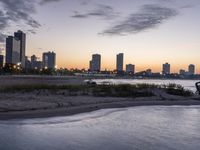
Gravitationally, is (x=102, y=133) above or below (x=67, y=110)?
below

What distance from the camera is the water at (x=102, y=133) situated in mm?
11812

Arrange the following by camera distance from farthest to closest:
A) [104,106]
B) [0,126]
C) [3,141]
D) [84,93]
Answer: [84,93] < [104,106] < [0,126] < [3,141]

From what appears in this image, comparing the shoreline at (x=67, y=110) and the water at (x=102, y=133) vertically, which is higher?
the shoreline at (x=67, y=110)

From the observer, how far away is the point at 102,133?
46.5 ft

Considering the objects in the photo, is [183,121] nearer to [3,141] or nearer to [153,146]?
[153,146]

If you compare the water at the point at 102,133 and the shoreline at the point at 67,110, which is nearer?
the water at the point at 102,133

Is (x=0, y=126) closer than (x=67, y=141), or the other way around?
(x=67, y=141)

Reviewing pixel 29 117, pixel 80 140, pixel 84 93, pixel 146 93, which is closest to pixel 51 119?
pixel 29 117

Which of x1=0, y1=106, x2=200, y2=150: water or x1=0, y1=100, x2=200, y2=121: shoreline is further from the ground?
x1=0, y1=100, x2=200, y2=121: shoreline

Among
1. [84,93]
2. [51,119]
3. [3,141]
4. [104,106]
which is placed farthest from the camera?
[84,93]

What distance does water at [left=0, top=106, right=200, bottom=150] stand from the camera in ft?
38.8

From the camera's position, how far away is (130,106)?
2561 centimetres

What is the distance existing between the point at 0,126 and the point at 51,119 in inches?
127

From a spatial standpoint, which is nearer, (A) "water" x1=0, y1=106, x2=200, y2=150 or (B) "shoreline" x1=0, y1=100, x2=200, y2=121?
(A) "water" x1=0, y1=106, x2=200, y2=150
